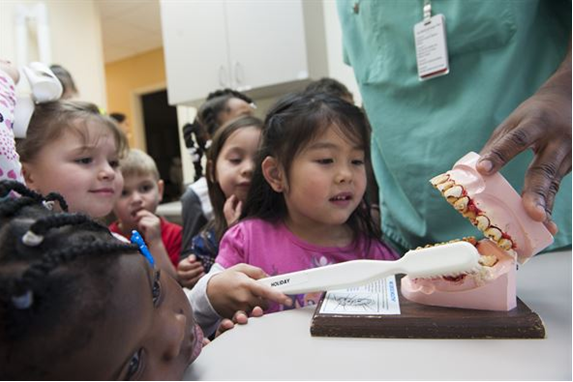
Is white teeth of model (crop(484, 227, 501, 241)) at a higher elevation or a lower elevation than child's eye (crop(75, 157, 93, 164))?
lower

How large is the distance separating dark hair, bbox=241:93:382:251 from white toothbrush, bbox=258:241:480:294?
334 mm

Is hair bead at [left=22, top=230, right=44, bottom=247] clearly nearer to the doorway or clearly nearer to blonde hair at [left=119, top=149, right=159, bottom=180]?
the doorway

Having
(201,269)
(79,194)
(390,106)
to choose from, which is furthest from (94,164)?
(390,106)

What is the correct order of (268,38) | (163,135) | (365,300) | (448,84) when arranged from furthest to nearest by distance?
(163,135), (448,84), (268,38), (365,300)

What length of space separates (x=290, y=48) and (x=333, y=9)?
4.3 inches

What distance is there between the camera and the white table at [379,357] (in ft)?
0.99

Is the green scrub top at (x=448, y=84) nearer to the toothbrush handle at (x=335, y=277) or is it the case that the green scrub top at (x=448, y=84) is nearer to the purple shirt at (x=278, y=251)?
the purple shirt at (x=278, y=251)

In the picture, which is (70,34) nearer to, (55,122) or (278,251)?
(55,122)

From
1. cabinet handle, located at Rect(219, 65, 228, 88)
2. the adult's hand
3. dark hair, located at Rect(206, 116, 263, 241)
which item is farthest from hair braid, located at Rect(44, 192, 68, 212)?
dark hair, located at Rect(206, 116, 263, 241)

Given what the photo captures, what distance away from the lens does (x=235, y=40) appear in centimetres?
55

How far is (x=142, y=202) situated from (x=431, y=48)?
961 millimetres

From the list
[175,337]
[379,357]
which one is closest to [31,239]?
[175,337]

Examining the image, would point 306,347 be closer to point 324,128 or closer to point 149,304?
point 149,304

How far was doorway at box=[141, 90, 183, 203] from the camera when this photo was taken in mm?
778
